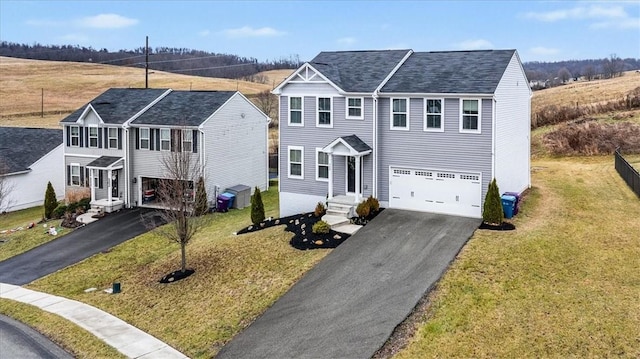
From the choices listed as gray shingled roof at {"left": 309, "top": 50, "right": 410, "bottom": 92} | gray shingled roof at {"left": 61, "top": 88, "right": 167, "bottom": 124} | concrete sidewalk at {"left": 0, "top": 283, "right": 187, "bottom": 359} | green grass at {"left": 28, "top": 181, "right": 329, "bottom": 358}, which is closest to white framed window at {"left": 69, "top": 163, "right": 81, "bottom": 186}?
gray shingled roof at {"left": 61, "top": 88, "right": 167, "bottom": 124}

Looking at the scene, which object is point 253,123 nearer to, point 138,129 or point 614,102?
point 138,129

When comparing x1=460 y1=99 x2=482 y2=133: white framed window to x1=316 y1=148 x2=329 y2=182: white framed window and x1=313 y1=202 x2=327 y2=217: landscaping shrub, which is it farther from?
x1=313 y1=202 x2=327 y2=217: landscaping shrub

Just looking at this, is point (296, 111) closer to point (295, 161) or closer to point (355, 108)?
point (295, 161)

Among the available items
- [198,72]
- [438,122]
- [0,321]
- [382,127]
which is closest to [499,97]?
[438,122]

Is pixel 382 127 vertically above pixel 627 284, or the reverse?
pixel 382 127

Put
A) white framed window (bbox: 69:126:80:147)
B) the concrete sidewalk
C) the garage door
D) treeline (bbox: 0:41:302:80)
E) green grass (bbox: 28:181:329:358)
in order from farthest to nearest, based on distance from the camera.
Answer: treeline (bbox: 0:41:302:80)
white framed window (bbox: 69:126:80:147)
the garage door
green grass (bbox: 28:181:329:358)
the concrete sidewalk

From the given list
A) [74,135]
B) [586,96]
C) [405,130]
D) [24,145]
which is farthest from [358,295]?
[586,96]
